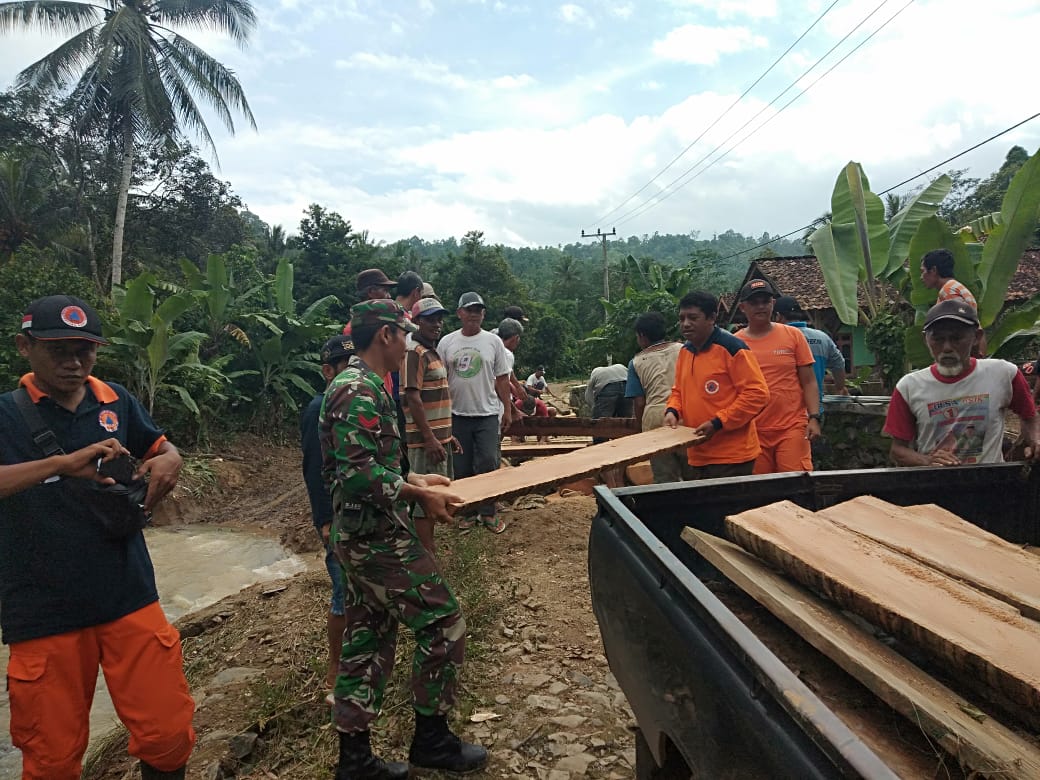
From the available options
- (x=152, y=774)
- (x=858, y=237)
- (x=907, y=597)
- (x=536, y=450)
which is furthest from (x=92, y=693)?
(x=858, y=237)

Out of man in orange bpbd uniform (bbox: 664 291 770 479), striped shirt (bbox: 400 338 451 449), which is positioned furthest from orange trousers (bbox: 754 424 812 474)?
striped shirt (bbox: 400 338 451 449)

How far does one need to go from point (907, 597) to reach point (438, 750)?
174 centimetres

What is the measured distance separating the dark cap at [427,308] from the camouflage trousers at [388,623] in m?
2.19

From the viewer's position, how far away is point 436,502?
2.26 metres

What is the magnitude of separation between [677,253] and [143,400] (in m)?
100

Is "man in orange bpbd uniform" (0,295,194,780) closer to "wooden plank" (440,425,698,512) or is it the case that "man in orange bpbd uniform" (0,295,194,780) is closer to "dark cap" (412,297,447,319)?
"wooden plank" (440,425,698,512)

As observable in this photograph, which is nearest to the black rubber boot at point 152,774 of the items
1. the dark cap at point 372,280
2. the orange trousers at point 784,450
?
the dark cap at point 372,280

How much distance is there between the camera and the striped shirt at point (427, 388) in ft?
13.6

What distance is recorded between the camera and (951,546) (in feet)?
6.17

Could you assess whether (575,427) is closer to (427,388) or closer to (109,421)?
(427,388)

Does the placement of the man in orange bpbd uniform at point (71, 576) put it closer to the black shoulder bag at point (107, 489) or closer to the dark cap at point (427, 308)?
the black shoulder bag at point (107, 489)

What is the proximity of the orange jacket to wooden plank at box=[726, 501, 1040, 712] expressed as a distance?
4.77ft

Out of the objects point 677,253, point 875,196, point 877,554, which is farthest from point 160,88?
point 677,253

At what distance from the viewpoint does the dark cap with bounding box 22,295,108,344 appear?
1.93 m
